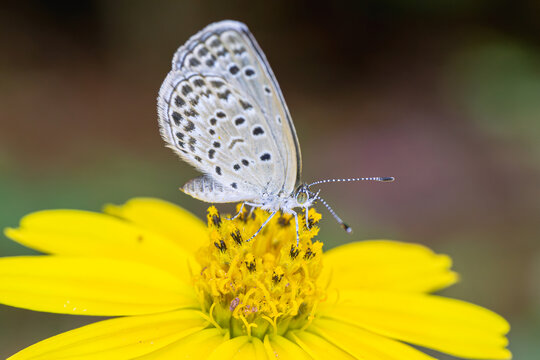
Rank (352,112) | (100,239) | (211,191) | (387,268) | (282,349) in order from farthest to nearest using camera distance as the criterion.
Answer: (352,112) → (387,268) → (100,239) → (211,191) → (282,349)

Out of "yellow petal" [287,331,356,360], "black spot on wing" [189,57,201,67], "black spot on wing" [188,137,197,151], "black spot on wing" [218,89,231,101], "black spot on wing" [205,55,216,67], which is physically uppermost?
"black spot on wing" [205,55,216,67]

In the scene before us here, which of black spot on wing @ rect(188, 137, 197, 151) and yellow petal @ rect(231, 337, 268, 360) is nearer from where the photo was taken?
yellow petal @ rect(231, 337, 268, 360)

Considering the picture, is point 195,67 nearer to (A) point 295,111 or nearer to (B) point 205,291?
(B) point 205,291

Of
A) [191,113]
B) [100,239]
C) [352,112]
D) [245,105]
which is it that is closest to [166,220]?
[100,239]

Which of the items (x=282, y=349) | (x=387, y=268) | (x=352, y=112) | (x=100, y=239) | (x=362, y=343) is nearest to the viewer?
(x=282, y=349)

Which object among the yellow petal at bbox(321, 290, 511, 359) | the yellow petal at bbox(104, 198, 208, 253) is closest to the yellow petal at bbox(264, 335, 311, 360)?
the yellow petal at bbox(321, 290, 511, 359)

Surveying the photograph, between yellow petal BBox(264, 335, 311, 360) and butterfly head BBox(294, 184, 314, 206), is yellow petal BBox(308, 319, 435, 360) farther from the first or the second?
butterfly head BBox(294, 184, 314, 206)

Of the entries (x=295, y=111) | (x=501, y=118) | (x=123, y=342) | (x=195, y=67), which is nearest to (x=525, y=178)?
(x=501, y=118)

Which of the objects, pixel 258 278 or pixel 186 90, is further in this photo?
pixel 186 90

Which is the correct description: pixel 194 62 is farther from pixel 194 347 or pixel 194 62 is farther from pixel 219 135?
pixel 194 347
